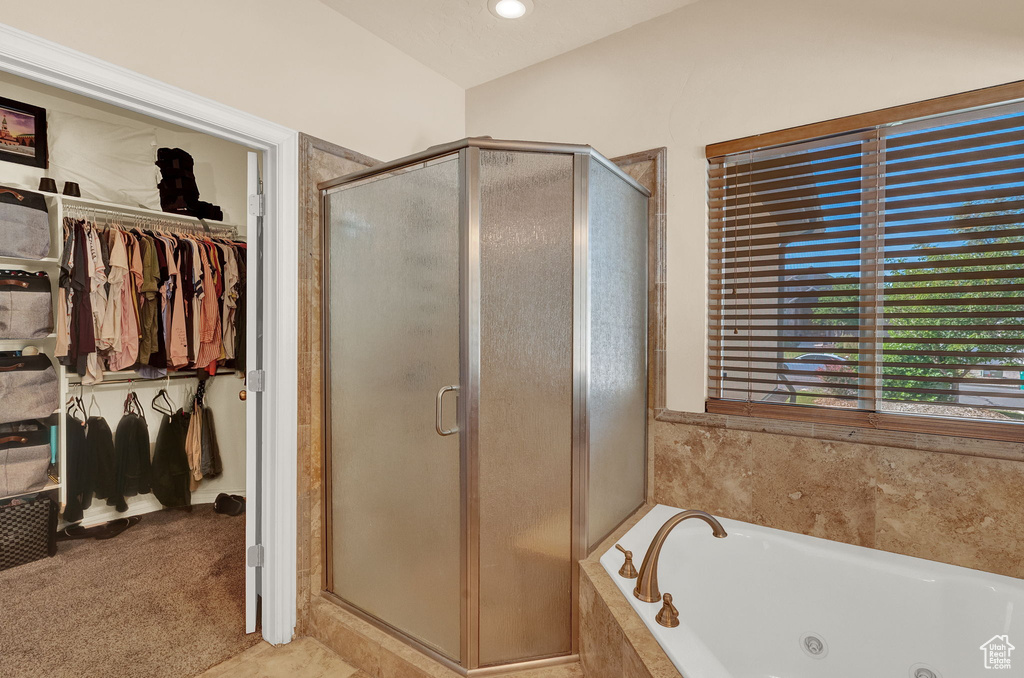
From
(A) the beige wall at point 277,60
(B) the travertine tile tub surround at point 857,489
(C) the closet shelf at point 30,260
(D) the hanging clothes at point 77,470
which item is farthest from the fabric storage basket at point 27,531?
(B) the travertine tile tub surround at point 857,489

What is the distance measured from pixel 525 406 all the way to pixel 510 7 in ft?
5.07

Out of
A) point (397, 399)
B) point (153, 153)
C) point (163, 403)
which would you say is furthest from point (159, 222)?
point (397, 399)

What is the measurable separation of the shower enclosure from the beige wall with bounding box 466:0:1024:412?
40 centimetres

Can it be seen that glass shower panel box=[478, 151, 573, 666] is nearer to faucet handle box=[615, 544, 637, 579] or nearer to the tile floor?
faucet handle box=[615, 544, 637, 579]

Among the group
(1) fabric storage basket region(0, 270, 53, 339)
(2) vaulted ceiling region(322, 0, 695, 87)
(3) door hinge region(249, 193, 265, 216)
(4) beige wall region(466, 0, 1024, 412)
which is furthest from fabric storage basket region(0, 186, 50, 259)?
(4) beige wall region(466, 0, 1024, 412)

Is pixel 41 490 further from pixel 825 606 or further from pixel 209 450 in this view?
pixel 825 606

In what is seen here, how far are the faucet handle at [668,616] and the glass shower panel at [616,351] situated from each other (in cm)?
40

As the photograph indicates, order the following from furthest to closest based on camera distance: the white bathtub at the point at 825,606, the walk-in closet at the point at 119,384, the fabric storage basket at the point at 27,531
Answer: the fabric storage basket at the point at 27,531 < the walk-in closet at the point at 119,384 < the white bathtub at the point at 825,606

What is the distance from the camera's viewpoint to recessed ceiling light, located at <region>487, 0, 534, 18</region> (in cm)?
189

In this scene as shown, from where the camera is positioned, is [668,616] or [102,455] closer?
[668,616]

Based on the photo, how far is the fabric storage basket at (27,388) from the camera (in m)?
2.44

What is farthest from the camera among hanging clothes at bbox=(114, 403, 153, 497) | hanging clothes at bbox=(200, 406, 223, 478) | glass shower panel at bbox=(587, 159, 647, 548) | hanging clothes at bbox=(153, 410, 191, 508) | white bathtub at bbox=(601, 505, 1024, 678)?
hanging clothes at bbox=(200, 406, 223, 478)

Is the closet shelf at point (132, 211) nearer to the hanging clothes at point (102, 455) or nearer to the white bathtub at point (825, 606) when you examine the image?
the hanging clothes at point (102, 455)

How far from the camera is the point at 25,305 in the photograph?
2.47 meters
